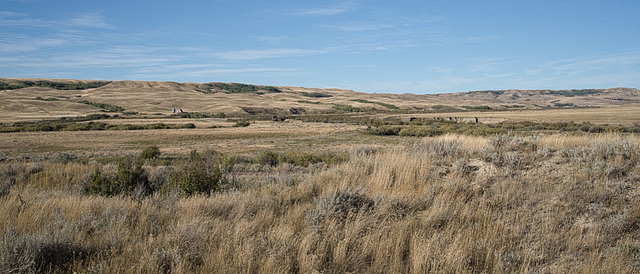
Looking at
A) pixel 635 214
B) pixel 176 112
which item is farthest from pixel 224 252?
pixel 176 112

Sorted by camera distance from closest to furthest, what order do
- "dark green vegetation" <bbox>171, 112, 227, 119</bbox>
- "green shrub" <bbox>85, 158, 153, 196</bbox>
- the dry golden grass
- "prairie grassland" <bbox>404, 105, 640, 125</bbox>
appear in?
"green shrub" <bbox>85, 158, 153, 196</bbox>, the dry golden grass, "prairie grassland" <bbox>404, 105, 640, 125</bbox>, "dark green vegetation" <bbox>171, 112, 227, 119</bbox>

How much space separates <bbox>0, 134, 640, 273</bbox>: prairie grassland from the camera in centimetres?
408

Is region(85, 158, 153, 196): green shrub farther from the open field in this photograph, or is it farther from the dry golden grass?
the dry golden grass

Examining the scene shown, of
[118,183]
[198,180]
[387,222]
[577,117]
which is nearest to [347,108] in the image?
[577,117]

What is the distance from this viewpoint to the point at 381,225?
509 centimetres

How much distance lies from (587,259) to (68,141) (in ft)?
171

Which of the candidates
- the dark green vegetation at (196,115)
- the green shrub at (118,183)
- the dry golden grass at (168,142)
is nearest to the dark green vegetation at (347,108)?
the dark green vegetation at (196,115)

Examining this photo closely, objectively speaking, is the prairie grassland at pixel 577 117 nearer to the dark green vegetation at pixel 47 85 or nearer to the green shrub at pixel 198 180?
the green shrub at pixel 198 180

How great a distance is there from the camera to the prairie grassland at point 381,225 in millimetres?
4078

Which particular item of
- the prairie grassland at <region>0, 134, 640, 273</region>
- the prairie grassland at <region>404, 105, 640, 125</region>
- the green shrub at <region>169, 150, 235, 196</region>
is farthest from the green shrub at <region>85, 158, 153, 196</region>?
the prairie grassland at <region>404, 105, 640, 125</region>

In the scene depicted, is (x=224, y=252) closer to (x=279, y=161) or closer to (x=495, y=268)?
(x=495, y=268)

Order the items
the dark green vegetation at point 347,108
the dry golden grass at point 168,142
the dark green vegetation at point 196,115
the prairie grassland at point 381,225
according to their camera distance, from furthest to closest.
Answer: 1. the dark green vegetation at point 347,108
2. the dark green vegetation at point 196,115
3. the dry golden grass at point 168,142
4. the prairie grassland at point 381,225

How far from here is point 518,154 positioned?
824 centimetres

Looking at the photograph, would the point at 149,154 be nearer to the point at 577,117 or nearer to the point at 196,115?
the point at 577,117
